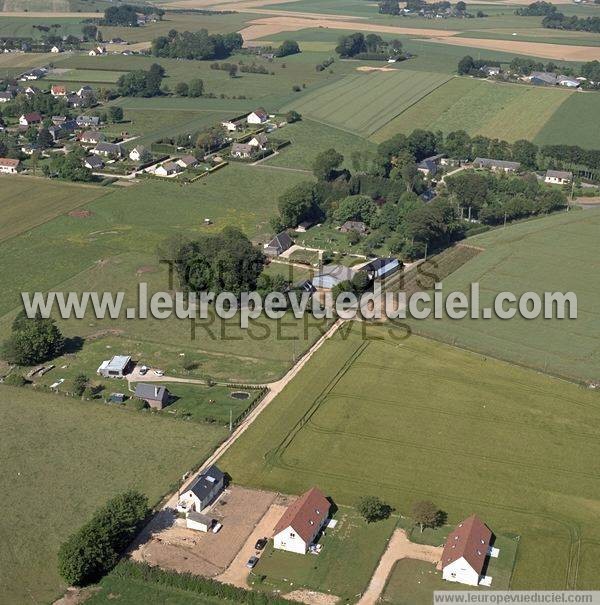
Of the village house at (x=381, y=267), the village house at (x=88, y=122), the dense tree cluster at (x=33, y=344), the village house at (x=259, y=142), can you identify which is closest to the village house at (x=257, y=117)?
the village house at (x=259, y=142)

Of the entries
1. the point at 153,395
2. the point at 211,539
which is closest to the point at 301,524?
the point at 211,539

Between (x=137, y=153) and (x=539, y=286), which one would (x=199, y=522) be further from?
(x=137, y=153)

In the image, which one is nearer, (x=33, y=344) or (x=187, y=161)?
(x=33, y=344)

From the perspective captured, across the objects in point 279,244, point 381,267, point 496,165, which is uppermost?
point 496,165

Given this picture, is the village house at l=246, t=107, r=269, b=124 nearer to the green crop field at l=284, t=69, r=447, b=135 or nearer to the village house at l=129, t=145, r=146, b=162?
the green crop field at l=284, t=69, r=447, b=135

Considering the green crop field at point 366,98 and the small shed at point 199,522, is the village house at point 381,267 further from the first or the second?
the green crop field at point 366,98

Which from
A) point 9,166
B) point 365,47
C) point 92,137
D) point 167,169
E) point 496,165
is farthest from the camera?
point 365,47
